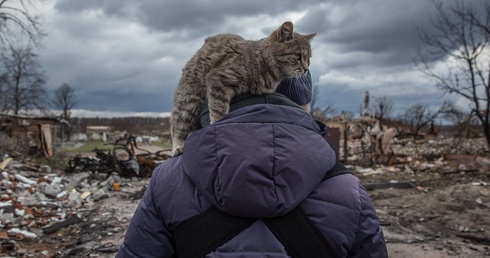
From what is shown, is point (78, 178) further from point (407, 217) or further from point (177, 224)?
point (177, 224)

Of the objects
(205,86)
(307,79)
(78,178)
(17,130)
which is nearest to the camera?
(307,79)

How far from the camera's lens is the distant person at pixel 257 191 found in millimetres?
1489

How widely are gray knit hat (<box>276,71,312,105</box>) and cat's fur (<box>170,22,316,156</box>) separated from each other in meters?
0.11

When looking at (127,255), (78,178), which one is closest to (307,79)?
(127,255)

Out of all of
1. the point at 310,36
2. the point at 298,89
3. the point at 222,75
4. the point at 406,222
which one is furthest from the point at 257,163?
the point at 406,222

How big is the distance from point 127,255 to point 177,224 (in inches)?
11.9

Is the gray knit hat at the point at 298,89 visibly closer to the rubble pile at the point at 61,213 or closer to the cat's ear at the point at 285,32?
the cat's ear at the point at 285,32

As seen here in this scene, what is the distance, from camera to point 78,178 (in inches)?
580

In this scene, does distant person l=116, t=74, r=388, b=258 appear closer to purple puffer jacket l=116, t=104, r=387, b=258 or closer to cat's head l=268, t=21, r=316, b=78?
purple puffer jacket l=116, t=104, r=387, b=258

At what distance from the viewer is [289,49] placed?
325cm

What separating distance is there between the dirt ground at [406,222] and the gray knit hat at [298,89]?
6.00 metres

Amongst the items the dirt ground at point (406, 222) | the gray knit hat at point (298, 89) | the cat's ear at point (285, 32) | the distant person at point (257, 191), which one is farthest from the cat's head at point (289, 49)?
the dirt ground at point (406, 222)

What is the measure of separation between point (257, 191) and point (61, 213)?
1067 centimetres

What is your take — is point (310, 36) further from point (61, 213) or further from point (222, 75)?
point (61, 213)
